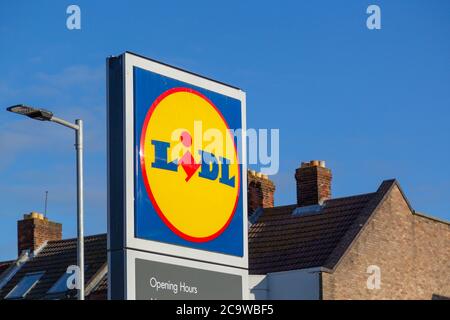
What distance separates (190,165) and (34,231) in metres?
36.6

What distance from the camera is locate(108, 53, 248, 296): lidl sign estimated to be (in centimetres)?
1602

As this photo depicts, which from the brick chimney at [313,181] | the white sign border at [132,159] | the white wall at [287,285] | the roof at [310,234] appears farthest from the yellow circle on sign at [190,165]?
the brick chimney at [313,181]

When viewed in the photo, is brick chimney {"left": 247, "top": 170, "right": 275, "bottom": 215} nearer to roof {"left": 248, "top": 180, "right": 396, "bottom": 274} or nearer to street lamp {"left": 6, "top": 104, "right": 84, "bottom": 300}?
roof {"left": 248, "top": 180, "right": 396, "bottom": 274}

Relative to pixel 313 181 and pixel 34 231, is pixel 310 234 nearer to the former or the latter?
pixel 313 181

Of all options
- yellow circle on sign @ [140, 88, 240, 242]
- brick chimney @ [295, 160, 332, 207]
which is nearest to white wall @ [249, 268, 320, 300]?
brick chimney @ [295, 160, 332, 207]

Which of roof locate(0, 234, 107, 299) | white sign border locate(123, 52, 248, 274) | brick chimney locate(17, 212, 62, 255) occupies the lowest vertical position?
white sign border locate(123, 52, 248, 274)

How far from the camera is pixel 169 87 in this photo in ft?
55.1

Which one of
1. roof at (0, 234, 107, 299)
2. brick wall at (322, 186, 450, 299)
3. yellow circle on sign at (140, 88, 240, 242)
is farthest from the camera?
roof at (0, 234, 107, 299)

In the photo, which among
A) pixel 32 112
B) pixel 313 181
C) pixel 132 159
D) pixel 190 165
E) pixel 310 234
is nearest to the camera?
pixel 132 159

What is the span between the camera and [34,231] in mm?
52250

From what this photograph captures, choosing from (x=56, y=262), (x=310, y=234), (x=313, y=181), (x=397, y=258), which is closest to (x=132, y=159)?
(x=310, y=234)

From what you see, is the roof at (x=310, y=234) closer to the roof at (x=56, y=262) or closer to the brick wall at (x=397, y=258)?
the brick wall at (x=397, y=258)

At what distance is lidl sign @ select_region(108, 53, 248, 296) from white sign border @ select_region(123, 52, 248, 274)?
14 millimetres
